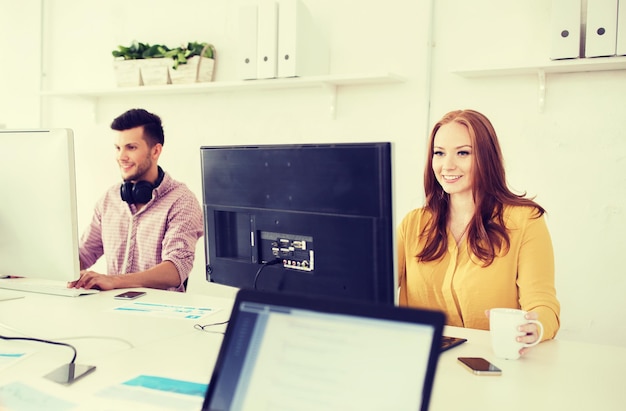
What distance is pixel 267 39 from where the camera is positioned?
9.76 ft

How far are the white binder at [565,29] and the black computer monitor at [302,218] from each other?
171 centimetres

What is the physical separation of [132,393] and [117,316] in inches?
23.1

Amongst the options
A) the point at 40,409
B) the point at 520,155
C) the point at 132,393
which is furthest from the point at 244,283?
the point at 520,155

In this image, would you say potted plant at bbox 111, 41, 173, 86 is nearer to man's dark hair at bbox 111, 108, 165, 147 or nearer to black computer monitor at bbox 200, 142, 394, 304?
man's dark hair at bbox 111, 108, 165, 147

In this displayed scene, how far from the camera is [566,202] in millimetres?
2705

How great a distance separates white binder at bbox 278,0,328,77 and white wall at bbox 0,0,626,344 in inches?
7.2

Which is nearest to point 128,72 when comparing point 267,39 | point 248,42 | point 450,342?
point 248,42

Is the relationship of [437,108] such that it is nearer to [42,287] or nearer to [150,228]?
[150,228]

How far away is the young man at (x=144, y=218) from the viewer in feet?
7.54

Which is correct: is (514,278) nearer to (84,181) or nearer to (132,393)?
(132,393)

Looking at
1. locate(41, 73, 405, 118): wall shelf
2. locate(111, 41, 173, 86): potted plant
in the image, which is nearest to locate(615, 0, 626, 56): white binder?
locate(41, 73, 405, 118): wall shelf

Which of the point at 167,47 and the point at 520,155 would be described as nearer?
the point at 520,155

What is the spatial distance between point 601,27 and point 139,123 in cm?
193

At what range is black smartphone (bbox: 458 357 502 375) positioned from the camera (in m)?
1.15
